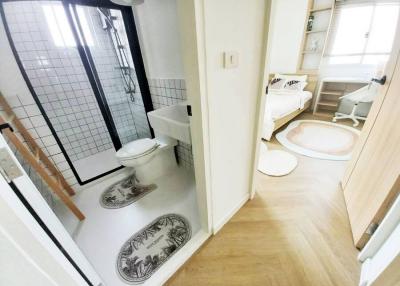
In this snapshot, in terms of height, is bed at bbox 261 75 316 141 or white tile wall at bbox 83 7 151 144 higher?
white tile wall at bbox 83 7 151 144

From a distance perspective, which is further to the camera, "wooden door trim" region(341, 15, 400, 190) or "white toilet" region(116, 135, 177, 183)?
"white toilet" region(116, 135, 177, 183)

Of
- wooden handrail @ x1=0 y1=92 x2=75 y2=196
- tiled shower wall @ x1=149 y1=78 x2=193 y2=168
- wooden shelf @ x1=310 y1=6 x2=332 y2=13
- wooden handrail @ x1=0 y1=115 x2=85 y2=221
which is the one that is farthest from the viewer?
wooden shelf @ x1=310 y1=6 x2=332 y2=13

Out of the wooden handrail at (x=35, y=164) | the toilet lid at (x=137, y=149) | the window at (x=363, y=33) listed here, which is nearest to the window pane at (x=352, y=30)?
the window at (x=363, y=33)

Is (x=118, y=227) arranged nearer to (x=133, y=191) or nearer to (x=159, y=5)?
(x=133, y=191)

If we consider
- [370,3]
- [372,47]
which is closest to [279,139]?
[372,47]

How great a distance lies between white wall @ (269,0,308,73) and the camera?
148 inches

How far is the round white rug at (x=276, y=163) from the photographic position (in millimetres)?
2092

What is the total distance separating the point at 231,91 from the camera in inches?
40.9

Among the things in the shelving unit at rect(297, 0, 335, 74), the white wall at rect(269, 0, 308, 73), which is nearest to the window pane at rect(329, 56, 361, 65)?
the shelving unit at rect(297, 0, 335, 74)

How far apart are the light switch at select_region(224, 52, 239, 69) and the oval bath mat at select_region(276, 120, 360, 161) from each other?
2.00 metres

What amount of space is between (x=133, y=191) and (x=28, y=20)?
2491 mm

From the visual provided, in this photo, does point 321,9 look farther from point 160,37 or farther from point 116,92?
point 116,92

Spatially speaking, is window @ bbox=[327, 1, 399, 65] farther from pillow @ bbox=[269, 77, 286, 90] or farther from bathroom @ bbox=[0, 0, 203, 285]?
bathroom @ bbox=[0, 0, 203, 285]

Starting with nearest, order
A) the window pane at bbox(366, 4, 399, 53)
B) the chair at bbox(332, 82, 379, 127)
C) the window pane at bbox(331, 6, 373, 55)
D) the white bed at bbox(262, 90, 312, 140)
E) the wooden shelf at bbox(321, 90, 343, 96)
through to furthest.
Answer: the white bed at bbox(262, 90, 312, 140), the chair at bbox(332, 82, 379, 127), the window pane at bbox(366, 4, 399, 53), the window pane at bbox(331, 6, 373, 55), the wooden shelf at bbox(321, 90, 343, 96)
